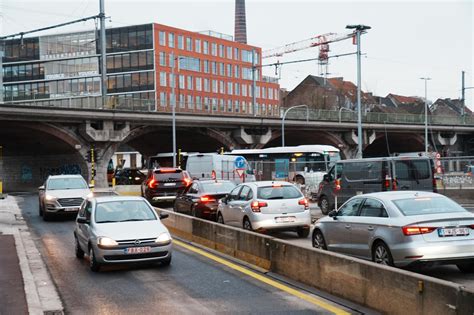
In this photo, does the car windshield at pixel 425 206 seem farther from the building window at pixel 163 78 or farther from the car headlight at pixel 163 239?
the building window at pixel 163 78

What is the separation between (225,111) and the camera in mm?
68125

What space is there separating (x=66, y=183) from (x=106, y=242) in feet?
43.1

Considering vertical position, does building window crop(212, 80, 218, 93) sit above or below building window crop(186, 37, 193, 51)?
below

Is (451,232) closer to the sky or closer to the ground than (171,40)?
closer to the ground

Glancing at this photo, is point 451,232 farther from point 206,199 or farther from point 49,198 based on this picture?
point 49,198

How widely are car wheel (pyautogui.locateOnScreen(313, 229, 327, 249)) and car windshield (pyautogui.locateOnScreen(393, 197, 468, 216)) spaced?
2275 millimetres

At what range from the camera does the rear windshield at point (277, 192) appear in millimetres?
15406

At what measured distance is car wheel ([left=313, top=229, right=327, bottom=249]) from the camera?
475 inches

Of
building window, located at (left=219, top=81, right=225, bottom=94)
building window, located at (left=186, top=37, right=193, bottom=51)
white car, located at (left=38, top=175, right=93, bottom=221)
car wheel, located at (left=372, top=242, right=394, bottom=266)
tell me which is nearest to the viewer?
car wheel, located at (left=372, top=242, right=394, bottom=266)

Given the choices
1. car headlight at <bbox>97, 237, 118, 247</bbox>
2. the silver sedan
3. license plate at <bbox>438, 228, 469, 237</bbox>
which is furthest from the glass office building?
license plate at <bbox>438, 228, 469, 237</bbox>

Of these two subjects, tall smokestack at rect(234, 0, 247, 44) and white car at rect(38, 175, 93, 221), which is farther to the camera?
tall smokestack at rect(234, 0, 247, 44)

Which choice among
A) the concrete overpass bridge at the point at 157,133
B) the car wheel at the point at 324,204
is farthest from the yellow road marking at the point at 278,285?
the concrete overpass bridge at the point at 157,133

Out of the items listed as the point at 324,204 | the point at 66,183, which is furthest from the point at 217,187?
the point at 66,183

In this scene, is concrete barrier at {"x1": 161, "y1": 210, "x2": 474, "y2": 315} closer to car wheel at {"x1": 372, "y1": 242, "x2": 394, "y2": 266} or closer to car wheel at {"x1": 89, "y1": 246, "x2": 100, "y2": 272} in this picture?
car wheel at {"x1": 372, "y1": 242, "x2": 394, "y2": 266}
